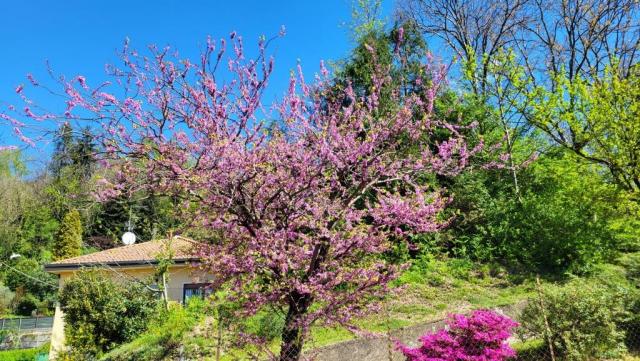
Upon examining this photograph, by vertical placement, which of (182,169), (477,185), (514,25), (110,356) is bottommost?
(110,356)

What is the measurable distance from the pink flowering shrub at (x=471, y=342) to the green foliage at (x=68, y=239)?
91.5 feet

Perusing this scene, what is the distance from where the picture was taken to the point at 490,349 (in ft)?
20.5

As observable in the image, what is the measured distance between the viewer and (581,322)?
Result: 6801 mm

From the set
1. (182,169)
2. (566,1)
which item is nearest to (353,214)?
(182,169)

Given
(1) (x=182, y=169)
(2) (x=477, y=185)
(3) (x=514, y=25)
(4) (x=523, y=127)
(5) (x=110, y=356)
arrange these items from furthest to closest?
(3) (x=514, y=25)
(4) (x=523, y=127)
(2) (x=477, y=185)
(5) (x=110, y=356)
(1) (x=182, y=169)

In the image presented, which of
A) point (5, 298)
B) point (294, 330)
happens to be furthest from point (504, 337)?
point (5, 298)

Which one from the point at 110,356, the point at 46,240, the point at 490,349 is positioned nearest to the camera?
the point at 490,349

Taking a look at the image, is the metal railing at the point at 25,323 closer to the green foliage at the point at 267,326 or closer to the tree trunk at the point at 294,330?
the green foliage at the point at 267,326

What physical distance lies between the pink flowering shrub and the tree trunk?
1683 millimetres

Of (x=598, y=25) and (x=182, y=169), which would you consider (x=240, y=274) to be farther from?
(x=598, y=25)

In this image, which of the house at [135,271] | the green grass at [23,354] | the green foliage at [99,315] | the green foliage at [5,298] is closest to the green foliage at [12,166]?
the green foliage at [5,298]

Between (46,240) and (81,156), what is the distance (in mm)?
33879

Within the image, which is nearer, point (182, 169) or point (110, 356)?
point (182, 169)

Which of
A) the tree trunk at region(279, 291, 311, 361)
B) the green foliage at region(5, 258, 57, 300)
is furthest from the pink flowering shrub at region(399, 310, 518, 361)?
the green foliage at region(5, 258, 57, 300)
